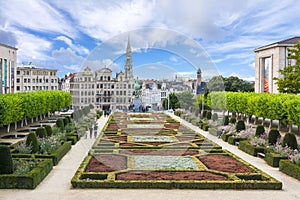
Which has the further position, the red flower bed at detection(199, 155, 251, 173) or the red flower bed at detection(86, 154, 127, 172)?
the red flower bed at detection(199, 155, 251, 173)

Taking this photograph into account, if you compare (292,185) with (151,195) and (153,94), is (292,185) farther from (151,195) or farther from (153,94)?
(153,94)

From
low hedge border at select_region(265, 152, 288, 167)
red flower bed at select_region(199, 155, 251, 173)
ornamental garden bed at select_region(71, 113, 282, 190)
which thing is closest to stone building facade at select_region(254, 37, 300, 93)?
ornamental garden bed at select_region(71, 113, 282, 190)

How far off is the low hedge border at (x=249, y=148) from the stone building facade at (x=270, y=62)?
3730 centimetres

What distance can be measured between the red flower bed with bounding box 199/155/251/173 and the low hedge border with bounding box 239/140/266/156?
83.6 inches

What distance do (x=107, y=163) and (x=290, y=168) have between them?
8.14 metres

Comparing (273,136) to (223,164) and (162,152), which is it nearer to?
(223,164)

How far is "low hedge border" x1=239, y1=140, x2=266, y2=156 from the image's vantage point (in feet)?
63.6

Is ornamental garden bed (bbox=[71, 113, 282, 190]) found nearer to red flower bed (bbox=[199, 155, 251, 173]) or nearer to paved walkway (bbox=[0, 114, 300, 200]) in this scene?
red flower bed (bbox=[199, 155, 251, 173])

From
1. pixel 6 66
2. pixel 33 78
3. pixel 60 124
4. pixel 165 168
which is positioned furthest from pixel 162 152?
pixel 33 78

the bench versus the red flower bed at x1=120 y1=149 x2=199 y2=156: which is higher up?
the red flower bed at x1=120 y1=149 x2=199 y2=156

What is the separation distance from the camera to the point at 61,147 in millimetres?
18656

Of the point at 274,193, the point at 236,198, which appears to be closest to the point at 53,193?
the point at 236,198

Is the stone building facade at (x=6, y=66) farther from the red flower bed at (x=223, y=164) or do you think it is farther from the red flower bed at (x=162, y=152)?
the red flower bed at (x=223, y=164)

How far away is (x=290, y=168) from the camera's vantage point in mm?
14914
